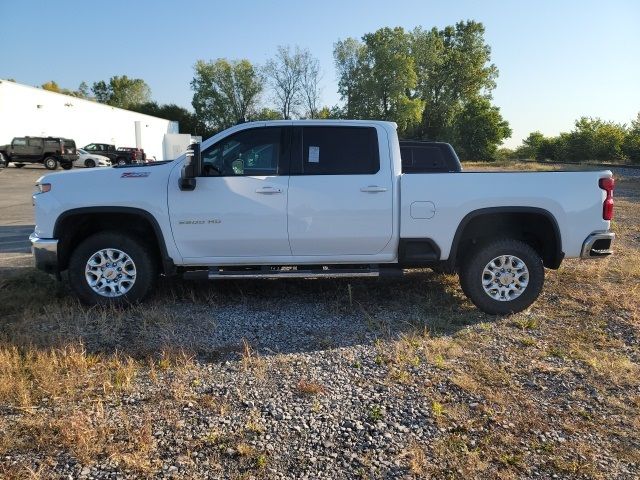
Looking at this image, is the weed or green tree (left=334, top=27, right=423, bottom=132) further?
green tree (left=334, top=27, right=423, bottom=132)

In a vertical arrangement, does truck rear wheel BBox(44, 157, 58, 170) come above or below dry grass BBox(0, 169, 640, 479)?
above

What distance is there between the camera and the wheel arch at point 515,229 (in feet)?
16.7

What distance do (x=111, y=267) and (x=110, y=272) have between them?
6 cm

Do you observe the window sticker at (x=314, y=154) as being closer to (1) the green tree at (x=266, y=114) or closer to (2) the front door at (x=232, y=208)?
(2) the front door at (x=232, y=208)

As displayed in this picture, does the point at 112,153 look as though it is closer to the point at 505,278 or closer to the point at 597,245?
the point at 505,278

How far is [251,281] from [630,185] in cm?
2454

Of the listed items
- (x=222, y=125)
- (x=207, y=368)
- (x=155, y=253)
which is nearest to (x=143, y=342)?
(x=207, y=368)

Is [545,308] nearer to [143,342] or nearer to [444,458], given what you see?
[444,458]

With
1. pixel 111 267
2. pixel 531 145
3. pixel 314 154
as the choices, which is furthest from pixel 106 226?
pixel 531 145

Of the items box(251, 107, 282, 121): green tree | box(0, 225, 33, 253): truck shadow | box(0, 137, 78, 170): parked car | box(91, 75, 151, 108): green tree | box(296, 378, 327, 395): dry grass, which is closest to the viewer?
box(296, 378, 327, 395): dry grass

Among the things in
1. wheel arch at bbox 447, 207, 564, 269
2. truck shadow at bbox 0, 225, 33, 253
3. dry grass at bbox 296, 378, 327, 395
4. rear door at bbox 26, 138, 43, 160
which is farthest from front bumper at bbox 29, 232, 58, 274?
rear door at bbox 26, 138, 43, 160

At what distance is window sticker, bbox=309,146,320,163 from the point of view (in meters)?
5.23

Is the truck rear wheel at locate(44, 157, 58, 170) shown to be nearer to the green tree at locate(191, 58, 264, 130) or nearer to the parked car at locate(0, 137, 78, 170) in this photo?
the parked car at locate(0, 137, 78, 170)

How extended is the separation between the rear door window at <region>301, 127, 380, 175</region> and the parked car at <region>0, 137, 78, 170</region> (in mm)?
32363
